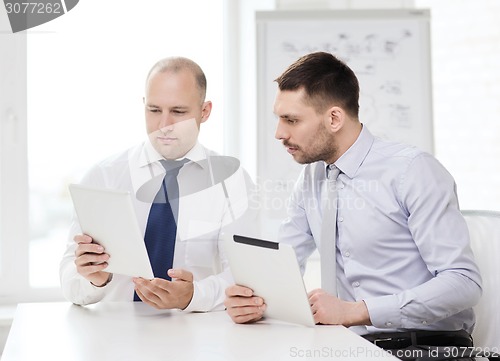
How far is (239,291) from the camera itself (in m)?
1.72

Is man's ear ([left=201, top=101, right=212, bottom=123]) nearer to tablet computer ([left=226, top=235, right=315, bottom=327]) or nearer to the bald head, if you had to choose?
the bald head

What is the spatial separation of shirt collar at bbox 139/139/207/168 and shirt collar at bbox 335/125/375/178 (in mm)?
463

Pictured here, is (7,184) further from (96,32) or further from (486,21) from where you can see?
(486,21)

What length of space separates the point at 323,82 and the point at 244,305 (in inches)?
27.4

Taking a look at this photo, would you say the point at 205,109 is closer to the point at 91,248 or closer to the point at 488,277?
the point at 91,248

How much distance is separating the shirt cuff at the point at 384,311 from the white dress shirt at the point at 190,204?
492 millimetres

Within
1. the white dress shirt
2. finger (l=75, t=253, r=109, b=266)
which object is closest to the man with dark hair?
the white dress shirt

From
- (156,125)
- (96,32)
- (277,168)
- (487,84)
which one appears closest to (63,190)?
(96,32)

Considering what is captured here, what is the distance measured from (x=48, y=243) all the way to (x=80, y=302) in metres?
1.55

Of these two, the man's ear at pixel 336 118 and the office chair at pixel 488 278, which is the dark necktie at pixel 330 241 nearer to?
the man's ear at pixel 336 118

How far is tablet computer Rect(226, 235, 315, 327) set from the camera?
1564 millimetres

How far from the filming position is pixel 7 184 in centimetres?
333

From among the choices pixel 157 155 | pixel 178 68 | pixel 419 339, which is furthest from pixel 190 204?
pixel 419 339

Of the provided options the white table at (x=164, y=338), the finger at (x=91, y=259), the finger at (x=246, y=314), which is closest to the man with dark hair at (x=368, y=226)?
the finger at (x=246, y=314)
